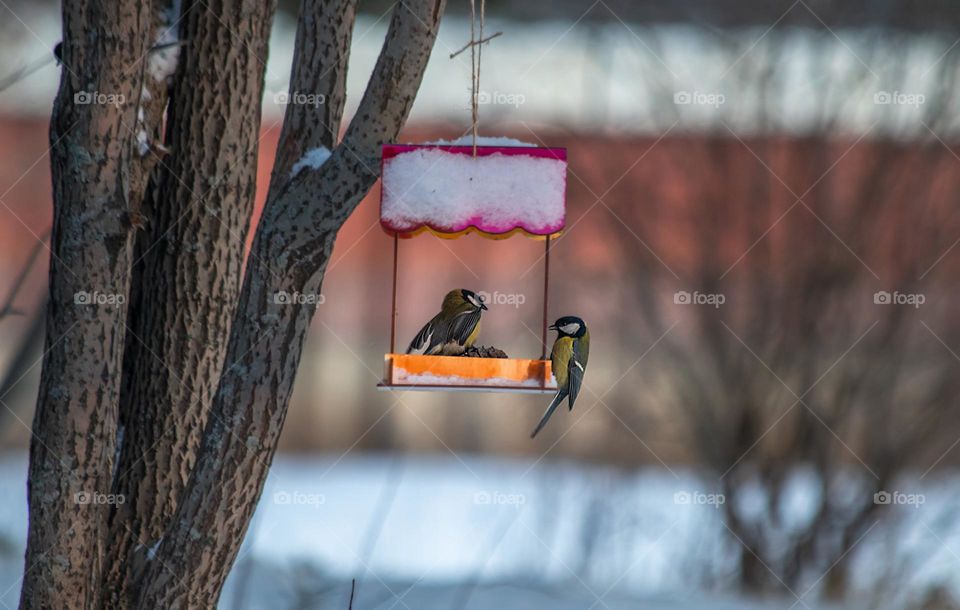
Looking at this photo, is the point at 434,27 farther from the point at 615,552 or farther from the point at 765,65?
the point at 615,552

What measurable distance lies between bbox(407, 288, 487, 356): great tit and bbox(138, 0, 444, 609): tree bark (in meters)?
0.35

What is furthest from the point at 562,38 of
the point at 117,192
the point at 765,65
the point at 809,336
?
the point at 117,192

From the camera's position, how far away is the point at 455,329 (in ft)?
9.41

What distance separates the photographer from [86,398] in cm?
288

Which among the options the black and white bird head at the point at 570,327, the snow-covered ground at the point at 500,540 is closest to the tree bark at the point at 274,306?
the black and white bird head at the point at 570,327

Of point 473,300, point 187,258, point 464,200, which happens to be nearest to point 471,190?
point 464,200

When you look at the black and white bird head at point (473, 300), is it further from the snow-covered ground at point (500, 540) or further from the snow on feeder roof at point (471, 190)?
the snow-covered ground at point (500, 540)

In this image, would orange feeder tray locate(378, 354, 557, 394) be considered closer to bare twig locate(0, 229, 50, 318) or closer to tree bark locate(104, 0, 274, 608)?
tree bark locate(104, 0, 274, 608)

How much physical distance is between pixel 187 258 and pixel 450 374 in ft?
3.43

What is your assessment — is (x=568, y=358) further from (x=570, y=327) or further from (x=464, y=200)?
(x=464, y=200)

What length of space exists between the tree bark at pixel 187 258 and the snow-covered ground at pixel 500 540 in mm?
1462

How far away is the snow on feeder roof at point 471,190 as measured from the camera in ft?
8.86

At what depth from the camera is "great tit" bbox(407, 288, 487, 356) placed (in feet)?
9.40

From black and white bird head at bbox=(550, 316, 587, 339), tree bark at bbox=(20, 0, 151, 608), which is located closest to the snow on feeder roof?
black and white bird head at bbox=(550, 316, 587, 339)
